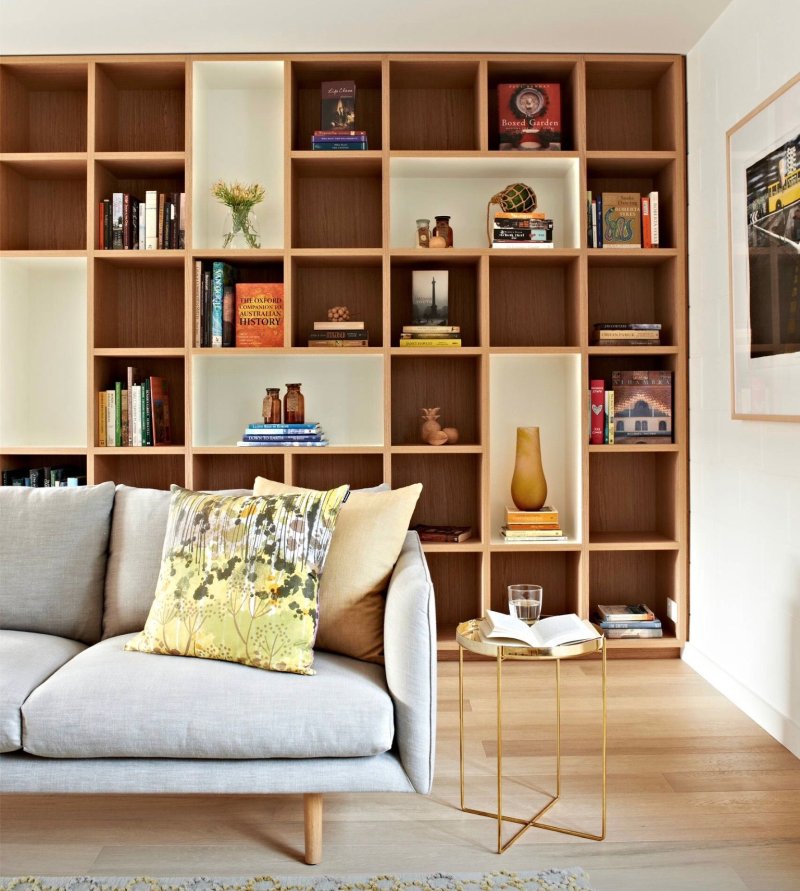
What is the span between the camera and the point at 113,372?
3.83 metres

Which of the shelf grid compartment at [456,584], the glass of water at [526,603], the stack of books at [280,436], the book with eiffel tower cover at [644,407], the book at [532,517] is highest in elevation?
the book with eiffel tower cover at [644,407]

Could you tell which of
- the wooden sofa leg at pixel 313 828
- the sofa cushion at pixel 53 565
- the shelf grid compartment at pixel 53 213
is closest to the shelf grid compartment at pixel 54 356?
the shelf grid compartment at pixel 53 213

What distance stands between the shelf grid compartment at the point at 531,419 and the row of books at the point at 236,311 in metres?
1.03

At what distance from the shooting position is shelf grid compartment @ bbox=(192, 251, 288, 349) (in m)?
3.60

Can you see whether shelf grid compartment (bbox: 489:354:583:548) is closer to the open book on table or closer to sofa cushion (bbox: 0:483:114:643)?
the open book on table

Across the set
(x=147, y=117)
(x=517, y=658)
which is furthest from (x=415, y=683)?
(x=147, y=117)

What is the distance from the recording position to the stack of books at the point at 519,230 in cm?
362

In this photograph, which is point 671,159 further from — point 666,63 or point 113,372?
point 113,372

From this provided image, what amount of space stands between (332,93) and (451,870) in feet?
10.0

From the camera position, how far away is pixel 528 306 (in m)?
3.92

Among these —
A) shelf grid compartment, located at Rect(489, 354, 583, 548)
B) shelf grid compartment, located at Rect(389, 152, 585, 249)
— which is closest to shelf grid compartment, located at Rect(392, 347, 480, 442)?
shelf grid compartment, located at Rect(489, 354, 583, 548)

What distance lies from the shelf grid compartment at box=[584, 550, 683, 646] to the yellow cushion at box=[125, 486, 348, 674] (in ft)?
6.73

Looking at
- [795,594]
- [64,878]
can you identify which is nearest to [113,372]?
[64,878]

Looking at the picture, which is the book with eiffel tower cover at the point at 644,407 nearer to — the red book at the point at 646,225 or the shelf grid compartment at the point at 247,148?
the red book at the point at 646,225
